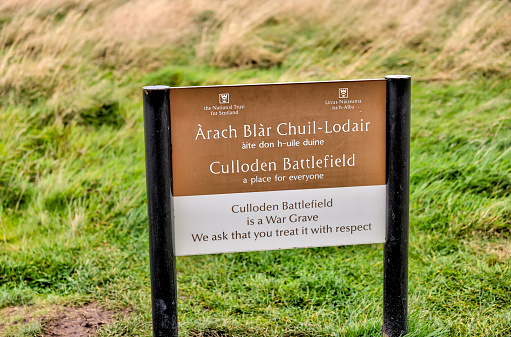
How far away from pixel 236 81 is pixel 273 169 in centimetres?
426

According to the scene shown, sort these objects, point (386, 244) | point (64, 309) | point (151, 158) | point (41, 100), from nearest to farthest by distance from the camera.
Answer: point (151, 158) < point (386, 244) < point (64, 309) < point (41, 100)

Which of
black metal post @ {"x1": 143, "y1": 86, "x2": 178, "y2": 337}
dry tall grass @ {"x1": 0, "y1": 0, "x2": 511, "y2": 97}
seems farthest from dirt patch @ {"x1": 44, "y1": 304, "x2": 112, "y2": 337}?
dry tall grass @ {"x1": 0, "y1": 0, "x2": 511, "y2": 97}

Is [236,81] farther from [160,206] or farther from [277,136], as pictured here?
[160,206]

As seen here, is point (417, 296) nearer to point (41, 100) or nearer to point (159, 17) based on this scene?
point (41, 100)

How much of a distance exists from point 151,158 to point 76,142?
3.29 meters

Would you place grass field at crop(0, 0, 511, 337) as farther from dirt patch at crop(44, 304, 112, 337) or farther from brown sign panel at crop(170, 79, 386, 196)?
brown sign panel at crop(170, 79, 386, 196)

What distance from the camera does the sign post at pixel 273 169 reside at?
9.41 feet

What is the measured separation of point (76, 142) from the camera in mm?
5891

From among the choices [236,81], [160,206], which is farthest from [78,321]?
[236,81]

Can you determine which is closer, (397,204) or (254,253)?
(397,204)

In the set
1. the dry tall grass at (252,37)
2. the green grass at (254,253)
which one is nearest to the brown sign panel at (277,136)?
the green grass at (254,253)

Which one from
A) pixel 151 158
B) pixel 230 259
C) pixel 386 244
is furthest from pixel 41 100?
pixel 386 244

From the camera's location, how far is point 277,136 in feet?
9.69

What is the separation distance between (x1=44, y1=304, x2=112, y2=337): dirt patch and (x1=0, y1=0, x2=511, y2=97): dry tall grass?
3.34 meters
